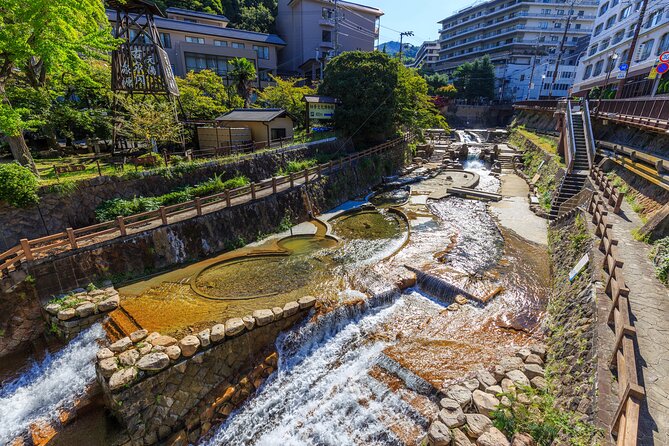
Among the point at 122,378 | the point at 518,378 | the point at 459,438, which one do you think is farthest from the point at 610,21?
the point at 122,378

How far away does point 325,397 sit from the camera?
8.23 m

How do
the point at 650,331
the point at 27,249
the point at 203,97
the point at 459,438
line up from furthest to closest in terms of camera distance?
the point at 203,97
the point at 27,249
the point at 650,331
the point at 459,438

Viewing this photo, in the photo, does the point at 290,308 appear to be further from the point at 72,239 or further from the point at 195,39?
the point at 195,39

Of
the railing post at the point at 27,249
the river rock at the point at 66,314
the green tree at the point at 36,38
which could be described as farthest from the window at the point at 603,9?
the railing post at the point at 27,249

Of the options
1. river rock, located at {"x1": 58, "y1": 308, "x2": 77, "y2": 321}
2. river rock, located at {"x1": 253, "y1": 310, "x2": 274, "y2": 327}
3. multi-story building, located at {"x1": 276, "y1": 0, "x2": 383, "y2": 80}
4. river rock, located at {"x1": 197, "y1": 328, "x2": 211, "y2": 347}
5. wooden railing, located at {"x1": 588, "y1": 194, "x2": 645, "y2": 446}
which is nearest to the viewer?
wooden railing, located at {"x1": 588, "y1": 194, "x2": 645, "y2": 446}

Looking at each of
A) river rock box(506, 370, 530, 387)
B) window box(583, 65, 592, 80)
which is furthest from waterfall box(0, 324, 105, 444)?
window box(583, 65, 592, 80)

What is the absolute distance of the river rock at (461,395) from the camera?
710 cm

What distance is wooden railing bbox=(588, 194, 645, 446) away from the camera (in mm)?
4273

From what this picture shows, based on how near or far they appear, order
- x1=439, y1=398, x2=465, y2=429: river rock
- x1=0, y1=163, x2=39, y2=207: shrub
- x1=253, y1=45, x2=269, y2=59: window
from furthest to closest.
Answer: x1=253, y1=45, x2=269, y2=59: window < x1=0, y1=163, x2=39, y2=207: shrub < x1=439, y1=398, x2=465, y2=429: river rock

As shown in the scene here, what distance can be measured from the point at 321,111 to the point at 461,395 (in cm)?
2304

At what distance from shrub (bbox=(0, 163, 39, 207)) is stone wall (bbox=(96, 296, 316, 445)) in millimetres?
7931

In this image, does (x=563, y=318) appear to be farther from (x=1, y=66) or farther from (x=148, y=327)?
(x=1, y=66)

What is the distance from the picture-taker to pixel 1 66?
12.1 m

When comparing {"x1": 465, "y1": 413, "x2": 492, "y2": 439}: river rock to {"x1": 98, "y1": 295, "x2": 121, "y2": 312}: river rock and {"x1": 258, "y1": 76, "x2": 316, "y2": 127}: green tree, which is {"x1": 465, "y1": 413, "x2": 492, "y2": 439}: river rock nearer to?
{"x1": 98, "y1": 295, "x2": 121, "y2": 312}: river rock
